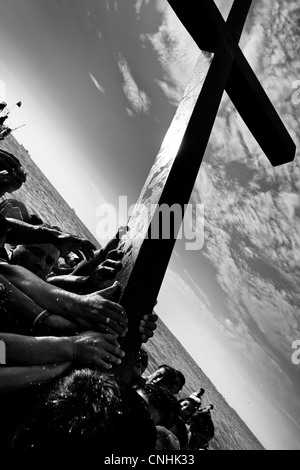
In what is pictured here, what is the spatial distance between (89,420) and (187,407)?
900 centimetres

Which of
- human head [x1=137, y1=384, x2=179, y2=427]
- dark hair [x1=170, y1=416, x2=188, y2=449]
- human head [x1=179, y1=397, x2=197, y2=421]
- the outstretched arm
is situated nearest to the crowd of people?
the outstretched arm

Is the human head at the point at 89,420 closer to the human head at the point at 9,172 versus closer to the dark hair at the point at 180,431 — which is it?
the human head at the point at 9,172

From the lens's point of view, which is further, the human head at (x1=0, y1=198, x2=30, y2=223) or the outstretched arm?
the human head at (x1=0, y1=198, x2=30, y2=223)

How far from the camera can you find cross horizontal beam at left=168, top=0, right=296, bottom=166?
79.7 inches

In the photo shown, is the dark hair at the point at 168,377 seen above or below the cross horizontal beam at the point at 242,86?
below

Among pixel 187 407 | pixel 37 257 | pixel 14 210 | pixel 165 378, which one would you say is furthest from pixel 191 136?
pixel 187 407

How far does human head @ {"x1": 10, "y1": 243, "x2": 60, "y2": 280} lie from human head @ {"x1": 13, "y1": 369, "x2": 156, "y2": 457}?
3175 mm

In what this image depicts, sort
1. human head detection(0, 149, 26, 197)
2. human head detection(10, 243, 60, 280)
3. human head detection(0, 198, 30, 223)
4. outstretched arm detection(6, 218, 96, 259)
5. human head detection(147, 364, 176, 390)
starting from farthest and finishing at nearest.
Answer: human head detection(147, 364, 176, 390)
human head detection(0, 198, 30, 223)
human head detection(10, 243, 60, 280)
human head detection(0, 149, 26, 197)
outstretched arm detection(6, 218, 96, 259)

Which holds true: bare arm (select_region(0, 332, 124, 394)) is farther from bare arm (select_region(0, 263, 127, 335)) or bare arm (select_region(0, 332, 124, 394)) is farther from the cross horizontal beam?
the cross horizontal beam

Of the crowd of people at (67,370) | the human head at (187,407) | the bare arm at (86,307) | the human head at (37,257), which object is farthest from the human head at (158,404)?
the human head at (187,407)

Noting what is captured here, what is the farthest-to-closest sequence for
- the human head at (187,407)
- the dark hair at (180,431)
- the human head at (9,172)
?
the human head at (187,407) → the dark hair at (180,431) → the human head at (9,172)

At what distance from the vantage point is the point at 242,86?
7.75ft

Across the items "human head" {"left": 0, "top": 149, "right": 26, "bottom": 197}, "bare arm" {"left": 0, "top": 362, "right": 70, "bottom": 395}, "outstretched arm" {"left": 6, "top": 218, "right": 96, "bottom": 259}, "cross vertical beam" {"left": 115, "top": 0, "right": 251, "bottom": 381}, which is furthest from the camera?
"human head" {"left": 0, "top": 149, "right": 26, "bottom": 197}

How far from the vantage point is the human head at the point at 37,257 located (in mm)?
3916
